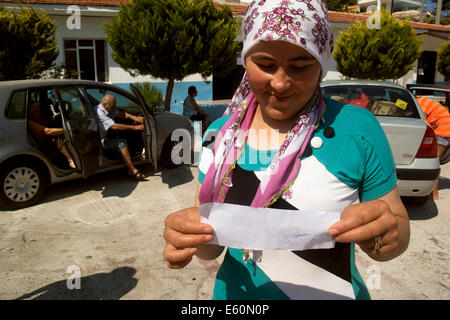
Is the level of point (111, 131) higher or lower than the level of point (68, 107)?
lower

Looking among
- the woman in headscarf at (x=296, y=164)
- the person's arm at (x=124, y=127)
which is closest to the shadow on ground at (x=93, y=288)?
the woman in headscarf at (x=296, y=164)

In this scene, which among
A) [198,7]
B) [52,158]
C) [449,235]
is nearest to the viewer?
[449,235]

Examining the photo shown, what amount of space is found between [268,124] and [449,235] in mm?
3972

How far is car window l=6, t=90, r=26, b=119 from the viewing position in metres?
4.93

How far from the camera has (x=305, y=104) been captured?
1.25 meters

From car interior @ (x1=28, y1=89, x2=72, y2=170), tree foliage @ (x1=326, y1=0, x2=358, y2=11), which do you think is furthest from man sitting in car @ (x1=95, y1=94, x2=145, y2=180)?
tree foliage @ (x1=326, y1=0, x2=358, y2=11)

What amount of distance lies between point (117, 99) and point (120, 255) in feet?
12.0

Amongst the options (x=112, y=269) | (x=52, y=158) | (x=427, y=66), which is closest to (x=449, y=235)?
(x=112, y=269)

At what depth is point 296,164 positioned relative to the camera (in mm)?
1152

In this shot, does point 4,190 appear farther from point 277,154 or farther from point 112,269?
point 277,154

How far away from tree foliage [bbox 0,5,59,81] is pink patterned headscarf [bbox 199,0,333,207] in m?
7.99

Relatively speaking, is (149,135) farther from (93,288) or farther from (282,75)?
(282,75)

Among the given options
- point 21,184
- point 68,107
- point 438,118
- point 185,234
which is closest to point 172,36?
point 68,107

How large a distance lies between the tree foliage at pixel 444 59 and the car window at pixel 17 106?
20406mm
